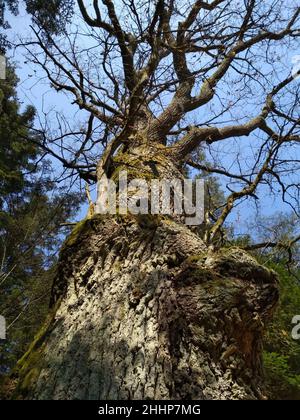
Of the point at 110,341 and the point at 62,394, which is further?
the point at 110,341

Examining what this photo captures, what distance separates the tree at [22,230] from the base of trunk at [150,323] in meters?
4.47

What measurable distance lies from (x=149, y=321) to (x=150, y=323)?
0.04ft

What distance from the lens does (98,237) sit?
8.77 ft

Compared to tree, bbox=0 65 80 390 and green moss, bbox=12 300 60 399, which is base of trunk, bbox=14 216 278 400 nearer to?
green moss, bbox=12 300 60 399

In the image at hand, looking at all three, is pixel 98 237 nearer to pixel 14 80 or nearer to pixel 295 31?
pixel 295 31

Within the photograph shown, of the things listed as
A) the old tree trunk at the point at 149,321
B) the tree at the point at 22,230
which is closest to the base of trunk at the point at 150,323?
the old tree trunk at the point at 149,321

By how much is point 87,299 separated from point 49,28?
358 centimetres

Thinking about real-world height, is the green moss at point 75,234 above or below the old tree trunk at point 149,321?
above

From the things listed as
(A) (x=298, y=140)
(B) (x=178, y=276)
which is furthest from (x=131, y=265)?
(A) (x=298, y=140)

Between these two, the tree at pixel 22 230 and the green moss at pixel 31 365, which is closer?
the green moss at pixel 31 365

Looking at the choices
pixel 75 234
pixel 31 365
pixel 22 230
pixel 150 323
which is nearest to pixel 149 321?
pixel 150 323

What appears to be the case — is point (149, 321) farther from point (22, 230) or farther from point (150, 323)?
point (22, 230)

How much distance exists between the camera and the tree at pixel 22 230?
7566 mm

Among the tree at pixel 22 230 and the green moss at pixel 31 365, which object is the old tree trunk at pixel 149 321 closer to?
the green moss at pixel 31 365
